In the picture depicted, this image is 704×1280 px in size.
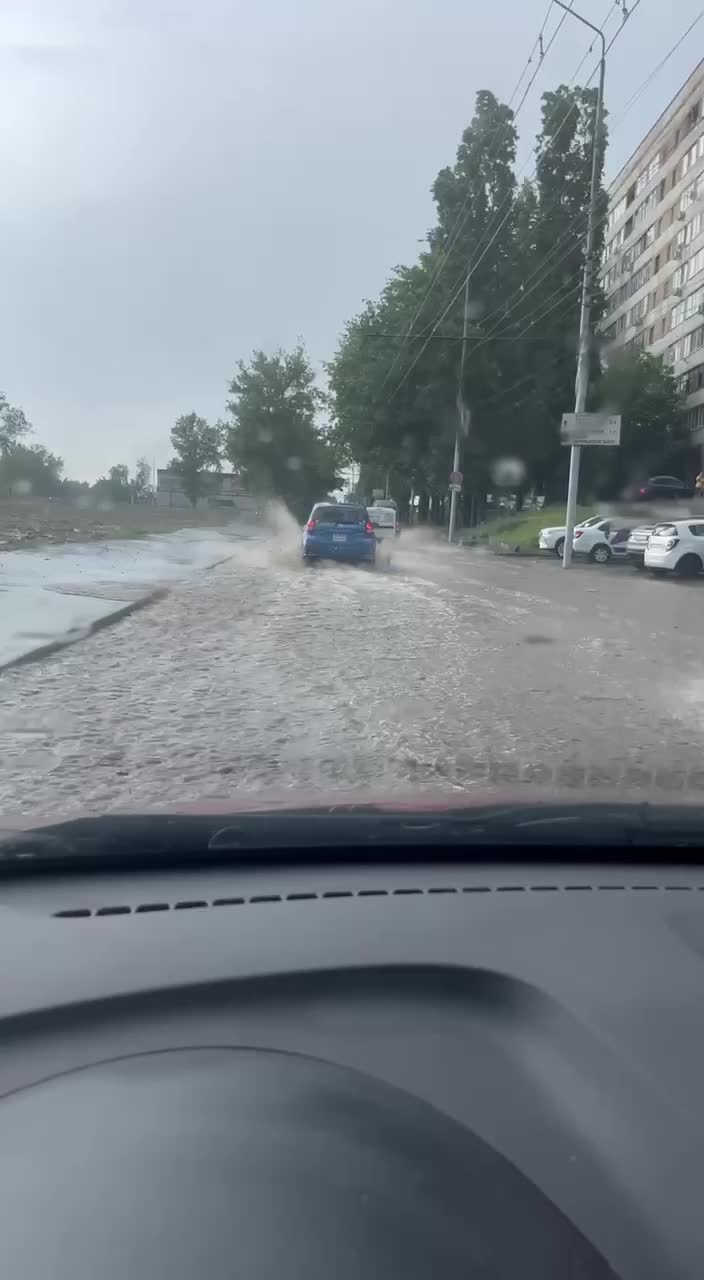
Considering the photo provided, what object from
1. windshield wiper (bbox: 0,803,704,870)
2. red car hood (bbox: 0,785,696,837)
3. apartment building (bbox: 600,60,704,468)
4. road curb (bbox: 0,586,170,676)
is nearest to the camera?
windshield wiper (bbox: 0,803,704,870)

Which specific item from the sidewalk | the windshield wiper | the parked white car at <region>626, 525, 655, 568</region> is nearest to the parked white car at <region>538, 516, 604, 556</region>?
the parked white car at <region>626, 525, 655, 568</region>

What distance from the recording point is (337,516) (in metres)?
26.3

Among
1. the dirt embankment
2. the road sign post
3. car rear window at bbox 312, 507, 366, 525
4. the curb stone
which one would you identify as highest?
the road sign post

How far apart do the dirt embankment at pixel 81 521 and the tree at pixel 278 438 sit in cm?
738

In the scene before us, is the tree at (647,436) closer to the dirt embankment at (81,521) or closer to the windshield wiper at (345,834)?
the dirt embankment at (81,521)

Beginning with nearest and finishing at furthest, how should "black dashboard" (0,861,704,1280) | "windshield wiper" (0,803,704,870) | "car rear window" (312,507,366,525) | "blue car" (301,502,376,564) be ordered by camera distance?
"black dashboard" (0,861,704,1280) → "windshield wiper" (0,803,704,870) → "blue car" (301,502,376,564) → "car rear window" (312,507,366,525)

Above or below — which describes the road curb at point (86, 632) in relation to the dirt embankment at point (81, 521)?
above

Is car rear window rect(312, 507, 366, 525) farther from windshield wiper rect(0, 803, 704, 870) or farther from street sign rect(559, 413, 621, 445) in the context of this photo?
windshield wiper rect(0, 803, 704, 870)

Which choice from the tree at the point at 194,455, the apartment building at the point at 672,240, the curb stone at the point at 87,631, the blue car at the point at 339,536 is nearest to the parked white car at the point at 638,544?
the blue car at the point at 339,536

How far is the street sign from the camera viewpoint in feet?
95.7

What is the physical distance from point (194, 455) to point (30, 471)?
23.0 meters

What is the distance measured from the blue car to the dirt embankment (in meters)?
7.53

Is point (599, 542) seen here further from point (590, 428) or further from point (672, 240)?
point (672, 240)

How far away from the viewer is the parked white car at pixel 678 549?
2667cm
